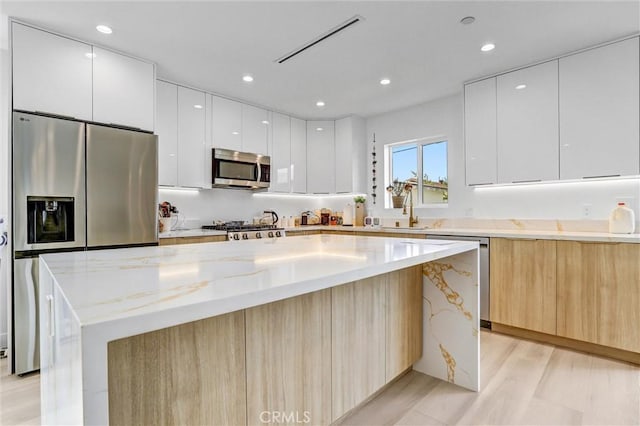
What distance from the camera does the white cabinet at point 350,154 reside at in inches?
179

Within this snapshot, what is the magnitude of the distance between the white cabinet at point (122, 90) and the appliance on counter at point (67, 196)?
0.16 metres

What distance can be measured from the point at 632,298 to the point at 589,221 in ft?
2.77

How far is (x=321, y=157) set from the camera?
474 centimetres

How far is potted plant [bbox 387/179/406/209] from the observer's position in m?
4.27

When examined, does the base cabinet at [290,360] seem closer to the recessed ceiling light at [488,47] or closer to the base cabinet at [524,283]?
the base cabinet at [524,283]

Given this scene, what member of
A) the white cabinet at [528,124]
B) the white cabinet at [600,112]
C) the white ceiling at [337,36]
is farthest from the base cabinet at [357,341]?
the white cabinet at [600,112]

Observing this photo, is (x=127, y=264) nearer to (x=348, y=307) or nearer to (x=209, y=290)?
(x=209, y=290)

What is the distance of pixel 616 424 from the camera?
162cm

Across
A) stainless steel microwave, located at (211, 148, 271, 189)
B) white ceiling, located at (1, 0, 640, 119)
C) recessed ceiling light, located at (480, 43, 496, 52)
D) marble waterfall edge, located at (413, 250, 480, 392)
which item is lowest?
marble waterfall edge, located at (413, 250, 480, 392)

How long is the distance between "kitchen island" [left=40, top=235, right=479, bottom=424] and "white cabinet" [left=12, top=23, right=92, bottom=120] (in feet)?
5.59

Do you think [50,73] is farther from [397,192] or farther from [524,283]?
[524,283]

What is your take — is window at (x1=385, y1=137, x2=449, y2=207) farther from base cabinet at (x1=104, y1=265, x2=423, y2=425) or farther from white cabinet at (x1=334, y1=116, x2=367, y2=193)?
base cabinet at (x1=104, y1=265, x2=423, y2=425)

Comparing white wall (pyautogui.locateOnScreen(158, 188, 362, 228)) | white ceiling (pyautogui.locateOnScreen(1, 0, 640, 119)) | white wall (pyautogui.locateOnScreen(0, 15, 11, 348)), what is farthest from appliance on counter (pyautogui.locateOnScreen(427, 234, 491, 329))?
white wall (pyautogui.locateOnScreen(0, 15, 11, 348))

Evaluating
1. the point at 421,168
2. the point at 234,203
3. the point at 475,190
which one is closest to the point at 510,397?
the point at 475,190
